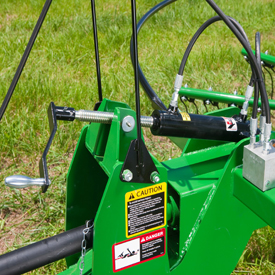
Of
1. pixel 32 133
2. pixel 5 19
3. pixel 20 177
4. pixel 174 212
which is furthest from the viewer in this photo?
pixel 5 19

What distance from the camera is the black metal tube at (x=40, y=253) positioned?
3.30 ft

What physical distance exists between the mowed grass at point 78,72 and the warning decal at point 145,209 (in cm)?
75

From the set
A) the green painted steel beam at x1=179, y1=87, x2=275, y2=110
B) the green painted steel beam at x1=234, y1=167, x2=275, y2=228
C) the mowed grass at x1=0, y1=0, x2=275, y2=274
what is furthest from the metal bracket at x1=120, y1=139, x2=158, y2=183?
the green painted steel beam at x1=179, y1=87, x2=275, y2=110

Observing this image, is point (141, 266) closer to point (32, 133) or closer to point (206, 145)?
point (206, 145)

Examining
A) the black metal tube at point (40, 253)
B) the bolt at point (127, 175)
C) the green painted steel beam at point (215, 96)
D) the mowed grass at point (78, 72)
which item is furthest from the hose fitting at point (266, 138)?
the green painted steel beam at point (215, 96)

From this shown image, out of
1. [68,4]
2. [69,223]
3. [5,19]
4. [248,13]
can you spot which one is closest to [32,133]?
[69,223]

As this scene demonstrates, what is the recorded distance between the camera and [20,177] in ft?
3.20

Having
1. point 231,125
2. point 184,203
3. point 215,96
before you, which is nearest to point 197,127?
point 231,125

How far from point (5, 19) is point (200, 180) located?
3766 millimetres

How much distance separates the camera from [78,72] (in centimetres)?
325

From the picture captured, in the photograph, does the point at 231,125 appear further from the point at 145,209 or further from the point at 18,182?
the point at 18,182

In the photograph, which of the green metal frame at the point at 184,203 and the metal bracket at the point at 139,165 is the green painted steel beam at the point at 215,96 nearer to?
the green metal frame at the point at 184,203

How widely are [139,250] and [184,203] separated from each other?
0.64ft

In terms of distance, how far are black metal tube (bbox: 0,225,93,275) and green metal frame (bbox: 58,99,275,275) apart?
57mm
